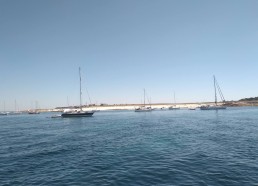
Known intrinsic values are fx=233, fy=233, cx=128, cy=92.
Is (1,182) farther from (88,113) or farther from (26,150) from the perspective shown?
(88,113)

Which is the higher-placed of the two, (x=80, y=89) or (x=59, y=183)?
(x=80, y=89)

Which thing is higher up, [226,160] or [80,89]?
[80,89]

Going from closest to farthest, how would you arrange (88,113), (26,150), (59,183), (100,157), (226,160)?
1. (59,183)
2. (226,160)
3. (100,157)
4. (26,150)
5. (88,113)

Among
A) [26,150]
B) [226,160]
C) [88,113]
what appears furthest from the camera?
[88,113]

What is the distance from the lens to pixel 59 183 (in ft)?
54.1

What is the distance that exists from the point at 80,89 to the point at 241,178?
314 ft

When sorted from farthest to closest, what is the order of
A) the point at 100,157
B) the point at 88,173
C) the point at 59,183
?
the point at 100,157, the point at 88,173, the point at 59,183

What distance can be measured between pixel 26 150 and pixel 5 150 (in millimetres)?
2968

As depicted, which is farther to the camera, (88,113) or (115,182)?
(88,113)

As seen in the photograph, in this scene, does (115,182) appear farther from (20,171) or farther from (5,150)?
(5,150)

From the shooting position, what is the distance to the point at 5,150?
29734 millimetres

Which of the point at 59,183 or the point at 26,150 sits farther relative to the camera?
the point at 26,150

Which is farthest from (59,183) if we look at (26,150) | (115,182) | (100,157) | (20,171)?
(26,150)

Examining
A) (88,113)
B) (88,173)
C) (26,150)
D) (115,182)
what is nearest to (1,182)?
(88,173)
